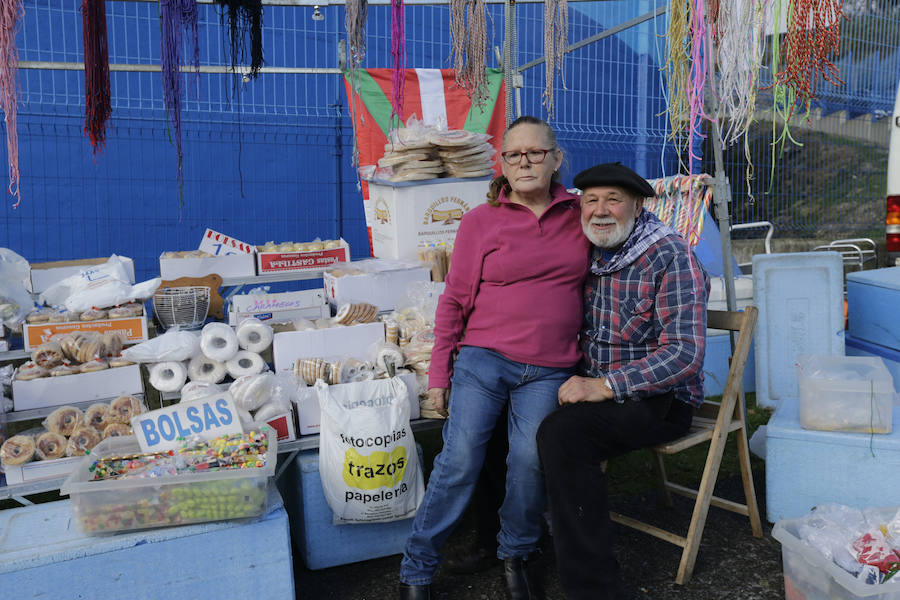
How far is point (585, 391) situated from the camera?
2.46m

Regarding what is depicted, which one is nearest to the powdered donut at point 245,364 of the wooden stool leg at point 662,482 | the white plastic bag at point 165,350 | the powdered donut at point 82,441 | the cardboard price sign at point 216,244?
the white plastic bag at point 165,350

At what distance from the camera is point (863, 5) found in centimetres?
352

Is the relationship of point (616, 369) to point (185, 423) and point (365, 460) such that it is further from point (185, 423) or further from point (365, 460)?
point (185, 423)

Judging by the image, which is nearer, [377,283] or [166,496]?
[166,496]

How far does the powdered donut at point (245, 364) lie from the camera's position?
3.15 metres

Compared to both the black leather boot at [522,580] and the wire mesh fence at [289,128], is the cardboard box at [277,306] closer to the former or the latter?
the black leather boot at [522,580]

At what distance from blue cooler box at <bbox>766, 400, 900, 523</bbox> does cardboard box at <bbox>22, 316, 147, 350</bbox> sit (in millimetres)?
3072

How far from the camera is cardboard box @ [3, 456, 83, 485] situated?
8.55 ft

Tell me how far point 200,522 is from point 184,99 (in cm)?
553

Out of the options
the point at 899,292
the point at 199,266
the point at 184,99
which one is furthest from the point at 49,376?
the point at 184,99

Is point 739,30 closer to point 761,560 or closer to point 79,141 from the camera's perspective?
point 761,560

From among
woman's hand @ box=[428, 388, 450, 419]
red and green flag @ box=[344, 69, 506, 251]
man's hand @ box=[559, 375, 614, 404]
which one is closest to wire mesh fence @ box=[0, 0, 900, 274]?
red and green flag @ box=[344, 69, 506, 251]

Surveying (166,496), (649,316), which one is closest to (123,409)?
(166,496)

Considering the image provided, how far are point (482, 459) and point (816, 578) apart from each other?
1.12m
